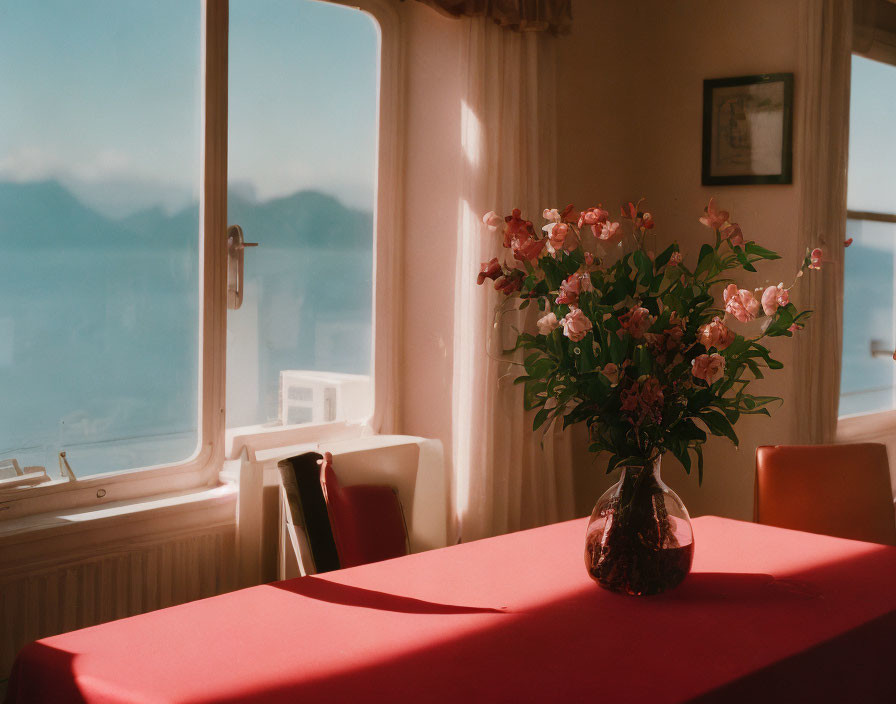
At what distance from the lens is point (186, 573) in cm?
284

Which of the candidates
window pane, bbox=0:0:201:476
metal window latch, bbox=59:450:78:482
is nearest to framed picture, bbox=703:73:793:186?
window pane, bbox=0:0:201:476

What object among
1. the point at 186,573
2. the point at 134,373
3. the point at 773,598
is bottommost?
the point at 186,573

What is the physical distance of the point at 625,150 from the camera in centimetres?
404

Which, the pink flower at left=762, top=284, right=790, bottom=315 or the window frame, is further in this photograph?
the window frame

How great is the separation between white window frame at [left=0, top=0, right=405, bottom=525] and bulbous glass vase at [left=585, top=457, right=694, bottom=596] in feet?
5.31

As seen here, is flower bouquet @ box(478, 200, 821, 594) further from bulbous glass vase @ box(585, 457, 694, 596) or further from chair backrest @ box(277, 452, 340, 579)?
chair backrest @ box(277, 452, 340, 579)

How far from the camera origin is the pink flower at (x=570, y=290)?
1.62 metres

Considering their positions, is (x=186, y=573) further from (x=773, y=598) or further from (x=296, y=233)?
(x=773, y=598)

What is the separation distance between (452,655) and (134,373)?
67.1 inches

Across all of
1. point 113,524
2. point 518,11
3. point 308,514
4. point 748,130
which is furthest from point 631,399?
point 748,130

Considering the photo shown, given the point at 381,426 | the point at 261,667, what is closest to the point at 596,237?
the point at 261,667

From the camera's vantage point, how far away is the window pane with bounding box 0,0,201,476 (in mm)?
2572

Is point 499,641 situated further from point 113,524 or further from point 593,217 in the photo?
point 113,524

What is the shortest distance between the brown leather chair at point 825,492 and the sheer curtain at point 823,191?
3.47 ft
